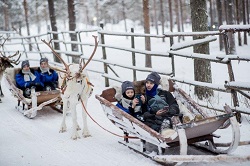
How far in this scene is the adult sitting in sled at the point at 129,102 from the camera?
509cm

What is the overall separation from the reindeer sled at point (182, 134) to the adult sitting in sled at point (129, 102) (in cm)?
24

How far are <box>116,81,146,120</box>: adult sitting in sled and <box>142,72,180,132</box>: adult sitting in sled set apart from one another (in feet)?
0.60

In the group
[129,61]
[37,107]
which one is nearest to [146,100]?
[37,107]

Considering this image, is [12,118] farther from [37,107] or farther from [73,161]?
[73,161]

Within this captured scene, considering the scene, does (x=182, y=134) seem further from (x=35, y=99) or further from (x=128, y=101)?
(x=35, y=99)

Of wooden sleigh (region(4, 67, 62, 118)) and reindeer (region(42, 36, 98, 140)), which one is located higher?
reindeer (region(42, 36, 98, 140))

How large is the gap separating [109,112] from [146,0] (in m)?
9.26

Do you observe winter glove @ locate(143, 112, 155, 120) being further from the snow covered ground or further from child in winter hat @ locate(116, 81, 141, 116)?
the snow covered ground

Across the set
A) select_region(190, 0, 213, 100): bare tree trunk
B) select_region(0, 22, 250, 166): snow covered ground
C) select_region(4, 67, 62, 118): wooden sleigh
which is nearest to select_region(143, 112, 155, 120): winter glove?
select_region(0, 22, 250, 166): snow covered ground

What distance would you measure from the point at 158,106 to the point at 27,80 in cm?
419

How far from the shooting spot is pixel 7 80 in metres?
7.90

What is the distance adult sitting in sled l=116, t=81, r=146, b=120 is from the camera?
16.7 feet

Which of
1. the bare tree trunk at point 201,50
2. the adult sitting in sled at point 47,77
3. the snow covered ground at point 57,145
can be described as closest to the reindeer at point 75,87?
the snow covered ground at point 57,145

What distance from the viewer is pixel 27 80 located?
25.9ft
